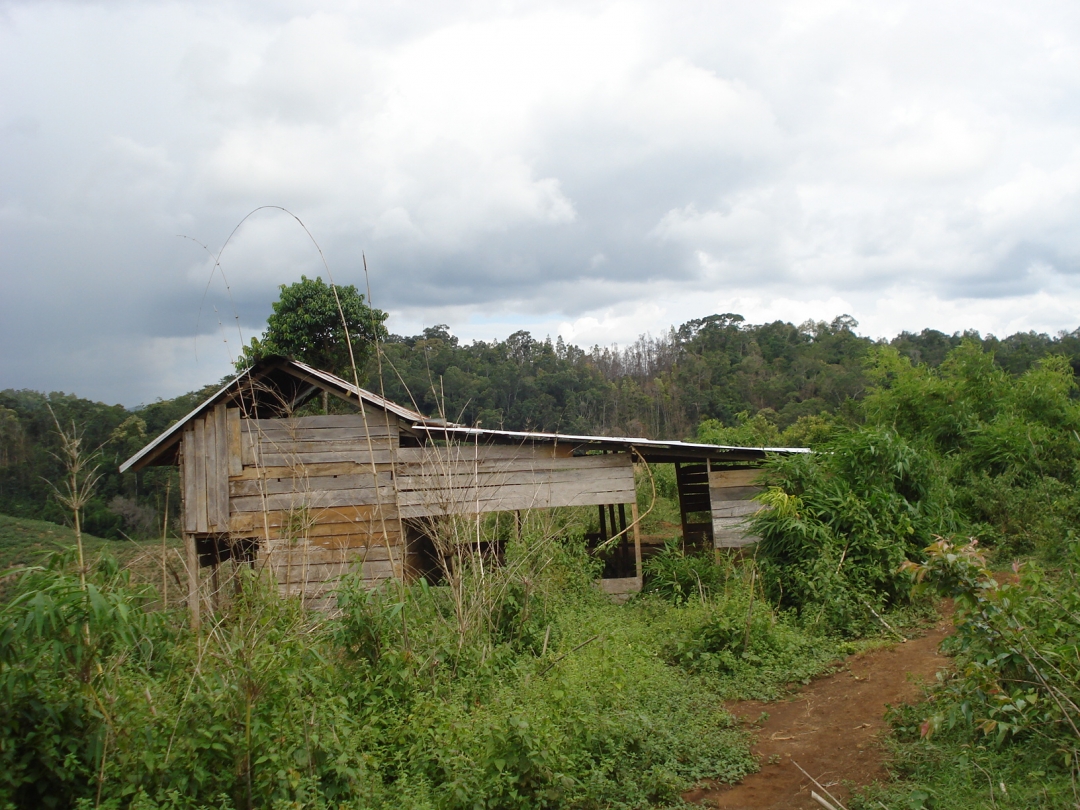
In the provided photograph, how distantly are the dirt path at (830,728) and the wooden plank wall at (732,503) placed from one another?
289 centimetres

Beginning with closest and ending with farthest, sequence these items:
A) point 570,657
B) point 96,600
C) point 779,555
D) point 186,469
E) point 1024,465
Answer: point 96,600, point 570,657, point 779,555, point 186,469, point 1024,465

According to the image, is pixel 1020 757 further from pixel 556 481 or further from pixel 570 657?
pixel 556 481

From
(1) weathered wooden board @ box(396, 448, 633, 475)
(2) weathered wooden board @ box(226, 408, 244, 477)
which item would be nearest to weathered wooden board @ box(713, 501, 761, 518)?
(1) weathered wooden board @ box(396, 448, 633, 475)

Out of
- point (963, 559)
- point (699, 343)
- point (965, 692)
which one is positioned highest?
point (699, 343)

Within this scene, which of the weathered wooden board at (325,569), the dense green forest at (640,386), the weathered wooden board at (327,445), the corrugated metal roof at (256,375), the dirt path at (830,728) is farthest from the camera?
the dense green forest at (640,386)

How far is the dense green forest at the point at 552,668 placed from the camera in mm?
3742

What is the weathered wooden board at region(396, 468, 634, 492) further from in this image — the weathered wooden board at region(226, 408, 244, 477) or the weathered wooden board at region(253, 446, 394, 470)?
the weathered wooden board at region(226, 408, 244, 477)

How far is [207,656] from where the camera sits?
4352mm

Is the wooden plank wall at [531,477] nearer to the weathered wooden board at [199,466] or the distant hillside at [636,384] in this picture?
the weathered wooden board at [199,466]

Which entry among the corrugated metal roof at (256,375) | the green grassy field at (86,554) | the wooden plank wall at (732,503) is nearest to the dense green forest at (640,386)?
the corrugated metal roof at (256,375)

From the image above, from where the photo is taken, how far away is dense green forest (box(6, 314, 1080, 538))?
22.3 metres

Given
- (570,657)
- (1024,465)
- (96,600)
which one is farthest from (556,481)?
(1024,465)

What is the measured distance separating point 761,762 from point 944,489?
674cm

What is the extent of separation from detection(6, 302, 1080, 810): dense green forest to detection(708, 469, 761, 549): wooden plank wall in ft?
1.29
